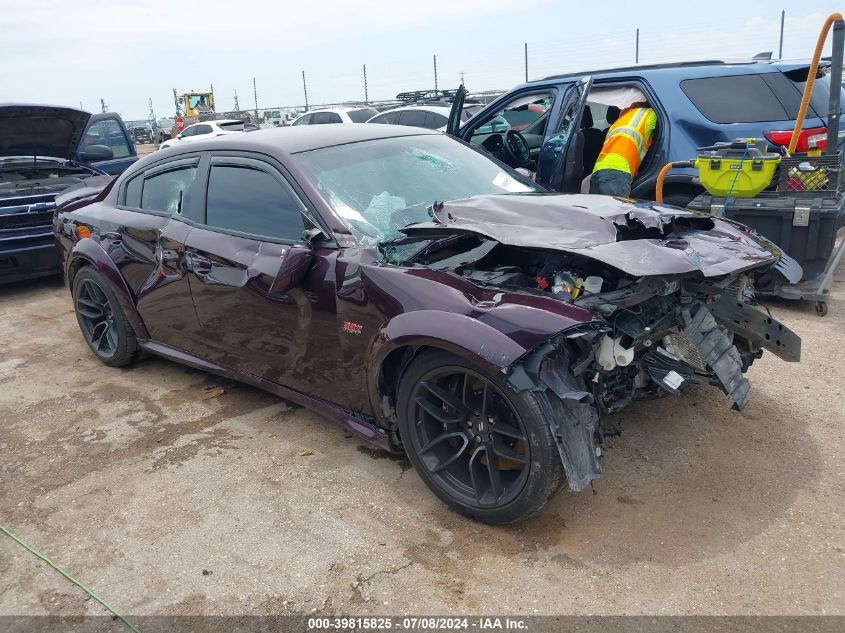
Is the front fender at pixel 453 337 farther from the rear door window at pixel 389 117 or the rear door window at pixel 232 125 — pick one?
the rear door window at pixel 232 125

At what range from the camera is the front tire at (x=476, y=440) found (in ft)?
8.29

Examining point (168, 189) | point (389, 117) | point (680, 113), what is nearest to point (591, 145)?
point (680, 113)

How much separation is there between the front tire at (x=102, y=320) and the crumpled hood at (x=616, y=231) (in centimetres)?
258

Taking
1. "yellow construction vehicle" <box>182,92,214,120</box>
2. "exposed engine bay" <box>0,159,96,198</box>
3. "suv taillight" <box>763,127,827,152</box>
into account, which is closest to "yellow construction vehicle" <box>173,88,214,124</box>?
"yellow construction vehicle" <box>182,92,214,120</box>

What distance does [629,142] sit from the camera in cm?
534

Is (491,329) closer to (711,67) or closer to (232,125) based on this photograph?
(711,67)

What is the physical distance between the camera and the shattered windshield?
3.33m

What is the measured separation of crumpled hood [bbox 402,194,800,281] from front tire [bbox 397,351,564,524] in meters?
0.62

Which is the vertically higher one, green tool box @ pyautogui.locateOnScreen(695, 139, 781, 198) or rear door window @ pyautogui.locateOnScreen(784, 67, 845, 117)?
rear door window @ pyautogui.locateOnScreen(784, 67, 845, 117)

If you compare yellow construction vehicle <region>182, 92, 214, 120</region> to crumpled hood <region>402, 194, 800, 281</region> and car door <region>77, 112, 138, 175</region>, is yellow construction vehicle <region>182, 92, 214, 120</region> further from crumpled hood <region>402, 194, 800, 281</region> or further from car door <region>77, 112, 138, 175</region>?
crumpled hood <region>402, 194, 800, 281</region>

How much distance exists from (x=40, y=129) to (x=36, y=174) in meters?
0.76

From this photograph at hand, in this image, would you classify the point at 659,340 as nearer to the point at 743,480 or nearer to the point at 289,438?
the point at 743,480

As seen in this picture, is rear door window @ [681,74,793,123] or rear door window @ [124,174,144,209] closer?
rear door window @ [124,174,144,209]

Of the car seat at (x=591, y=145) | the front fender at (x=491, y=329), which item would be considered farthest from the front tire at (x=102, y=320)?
the car seat at (x=591, y=145)
